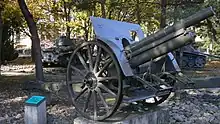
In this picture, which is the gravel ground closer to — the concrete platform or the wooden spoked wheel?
the concrete platform

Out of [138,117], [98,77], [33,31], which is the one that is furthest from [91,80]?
[33,31]

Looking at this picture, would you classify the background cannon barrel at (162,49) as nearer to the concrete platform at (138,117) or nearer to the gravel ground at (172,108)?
the concrete platform at (138,117)

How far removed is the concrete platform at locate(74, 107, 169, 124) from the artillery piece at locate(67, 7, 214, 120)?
133mm

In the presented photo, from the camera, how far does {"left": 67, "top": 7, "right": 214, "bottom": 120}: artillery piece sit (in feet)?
14.3

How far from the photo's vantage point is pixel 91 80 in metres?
4.76

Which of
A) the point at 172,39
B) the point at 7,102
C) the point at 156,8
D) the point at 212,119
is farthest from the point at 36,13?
the point at 172,39

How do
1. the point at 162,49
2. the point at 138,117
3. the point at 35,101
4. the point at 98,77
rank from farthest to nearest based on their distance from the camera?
the point at 35,101
the point at 138,117
the point at 98,77
the point at 162,49

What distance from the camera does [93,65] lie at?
190 inches

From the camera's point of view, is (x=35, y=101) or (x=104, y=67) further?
(x=35, y=101)

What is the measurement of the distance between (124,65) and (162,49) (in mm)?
→ 554

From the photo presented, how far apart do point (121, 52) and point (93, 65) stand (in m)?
0.52

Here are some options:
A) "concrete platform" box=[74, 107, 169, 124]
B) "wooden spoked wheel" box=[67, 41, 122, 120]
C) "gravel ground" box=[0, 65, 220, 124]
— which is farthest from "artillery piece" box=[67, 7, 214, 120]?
"gravel ground" box=[0, 65, 220, 124]

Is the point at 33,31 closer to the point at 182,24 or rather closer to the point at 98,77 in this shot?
the point at 98,77

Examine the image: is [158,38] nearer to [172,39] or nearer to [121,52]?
[172,39]
